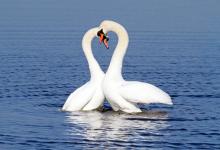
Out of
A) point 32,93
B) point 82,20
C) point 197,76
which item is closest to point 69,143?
point 32,93

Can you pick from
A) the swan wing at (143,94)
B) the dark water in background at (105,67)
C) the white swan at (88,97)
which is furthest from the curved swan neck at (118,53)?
the dark water in background at (105,67)

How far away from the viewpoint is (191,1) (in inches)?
2357

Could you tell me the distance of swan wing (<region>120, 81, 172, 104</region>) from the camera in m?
23.4

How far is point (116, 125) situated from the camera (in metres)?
22.0

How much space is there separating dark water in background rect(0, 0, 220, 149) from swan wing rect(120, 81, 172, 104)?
1.22 feet

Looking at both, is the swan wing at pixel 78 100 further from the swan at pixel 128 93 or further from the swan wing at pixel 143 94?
the swan wing at pixel 143 94

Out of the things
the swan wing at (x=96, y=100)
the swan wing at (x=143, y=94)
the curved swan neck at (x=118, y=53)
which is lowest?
the swan wing at (x=96, y=100)

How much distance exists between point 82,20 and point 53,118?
2417 cm

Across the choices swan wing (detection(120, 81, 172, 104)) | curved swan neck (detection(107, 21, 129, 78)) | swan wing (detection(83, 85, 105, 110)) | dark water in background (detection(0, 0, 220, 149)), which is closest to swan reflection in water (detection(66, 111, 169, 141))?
dark water in background (detection(0, 0, 220, 149))

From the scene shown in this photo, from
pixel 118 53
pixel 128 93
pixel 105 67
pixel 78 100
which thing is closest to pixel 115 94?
pixel 128 93

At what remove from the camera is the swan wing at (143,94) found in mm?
23359

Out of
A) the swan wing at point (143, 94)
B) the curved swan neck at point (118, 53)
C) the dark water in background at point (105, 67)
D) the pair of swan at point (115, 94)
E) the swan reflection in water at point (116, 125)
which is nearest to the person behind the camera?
the dark water in background at point (105, 67)

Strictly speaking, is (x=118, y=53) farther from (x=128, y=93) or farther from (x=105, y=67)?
(x=105, y=67)

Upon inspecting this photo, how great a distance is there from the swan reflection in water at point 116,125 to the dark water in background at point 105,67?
22 mm
